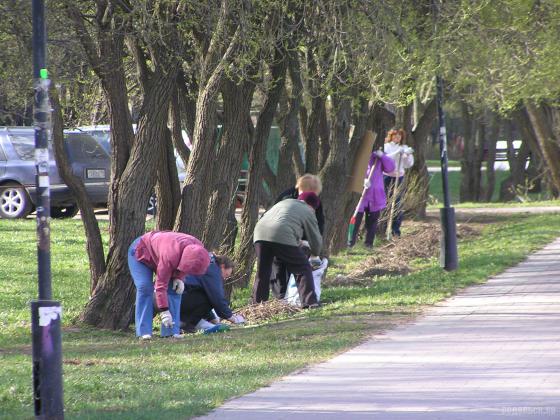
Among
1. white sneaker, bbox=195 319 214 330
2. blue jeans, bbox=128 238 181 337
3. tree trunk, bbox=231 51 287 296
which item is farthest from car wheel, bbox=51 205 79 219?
blue jeans, bbox=128 238 181 337

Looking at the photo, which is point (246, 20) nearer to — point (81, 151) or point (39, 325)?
point (39, 325)

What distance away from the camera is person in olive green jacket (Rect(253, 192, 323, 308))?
12055 millimetres

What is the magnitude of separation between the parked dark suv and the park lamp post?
14746 mm

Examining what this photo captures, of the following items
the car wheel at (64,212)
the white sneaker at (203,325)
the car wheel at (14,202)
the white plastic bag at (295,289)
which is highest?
the car wheel at (14,202)

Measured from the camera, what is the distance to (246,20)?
1142 centimetres

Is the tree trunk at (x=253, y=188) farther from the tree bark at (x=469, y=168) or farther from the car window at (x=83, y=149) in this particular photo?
the tree bark at (x=469, y=168)

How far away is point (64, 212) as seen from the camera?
75.9 feet

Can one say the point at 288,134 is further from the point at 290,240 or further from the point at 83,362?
the point at 83,362

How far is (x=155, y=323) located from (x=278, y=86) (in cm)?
346

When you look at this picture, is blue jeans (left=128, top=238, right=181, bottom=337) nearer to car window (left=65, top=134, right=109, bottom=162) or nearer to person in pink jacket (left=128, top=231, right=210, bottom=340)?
person in pink jacket (left=128, top=231, right=210, bottom=340)

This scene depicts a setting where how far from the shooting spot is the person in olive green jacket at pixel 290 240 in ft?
39.5

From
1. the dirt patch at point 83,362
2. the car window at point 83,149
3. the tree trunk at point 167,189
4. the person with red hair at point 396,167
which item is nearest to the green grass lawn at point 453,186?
the person with red hair at point 396,167

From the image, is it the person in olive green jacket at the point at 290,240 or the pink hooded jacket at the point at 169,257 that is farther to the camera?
the person in olive green jacket at the point at 290,240

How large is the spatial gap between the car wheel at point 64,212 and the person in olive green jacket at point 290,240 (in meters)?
11.1
